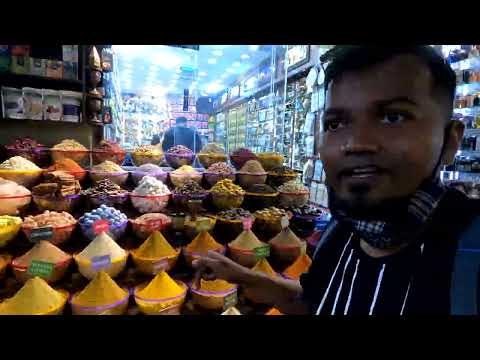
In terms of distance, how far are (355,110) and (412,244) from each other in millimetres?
336

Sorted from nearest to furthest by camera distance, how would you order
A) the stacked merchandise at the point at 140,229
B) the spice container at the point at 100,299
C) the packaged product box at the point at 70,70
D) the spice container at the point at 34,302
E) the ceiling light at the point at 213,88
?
the spice container at the point at 34,302 → the spice container at the point at 100,299 → the stacked merchandise at the point at 140,229 → the packaged product box at the point at 70,70 → the ceiling light at the point at 213,88

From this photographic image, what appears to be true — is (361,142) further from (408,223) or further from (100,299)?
(100,299)

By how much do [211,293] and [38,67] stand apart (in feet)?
6.52

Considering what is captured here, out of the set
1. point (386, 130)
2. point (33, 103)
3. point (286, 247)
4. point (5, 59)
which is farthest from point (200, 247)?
point (5, 59)

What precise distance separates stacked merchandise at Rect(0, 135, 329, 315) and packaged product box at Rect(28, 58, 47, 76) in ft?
1.85

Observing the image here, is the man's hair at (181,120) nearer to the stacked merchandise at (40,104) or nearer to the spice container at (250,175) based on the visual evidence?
the stacked merchandise at (40,104)

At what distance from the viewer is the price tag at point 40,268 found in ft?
4.63

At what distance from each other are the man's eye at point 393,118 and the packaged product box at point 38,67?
7.82ft

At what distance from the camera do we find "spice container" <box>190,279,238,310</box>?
5.05 ft

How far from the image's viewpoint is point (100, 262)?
61.6 inches

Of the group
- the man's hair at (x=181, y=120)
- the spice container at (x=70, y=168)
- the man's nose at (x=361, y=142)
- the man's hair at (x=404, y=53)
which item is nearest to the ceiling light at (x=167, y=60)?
the man's hair at (x=181, y=120)
